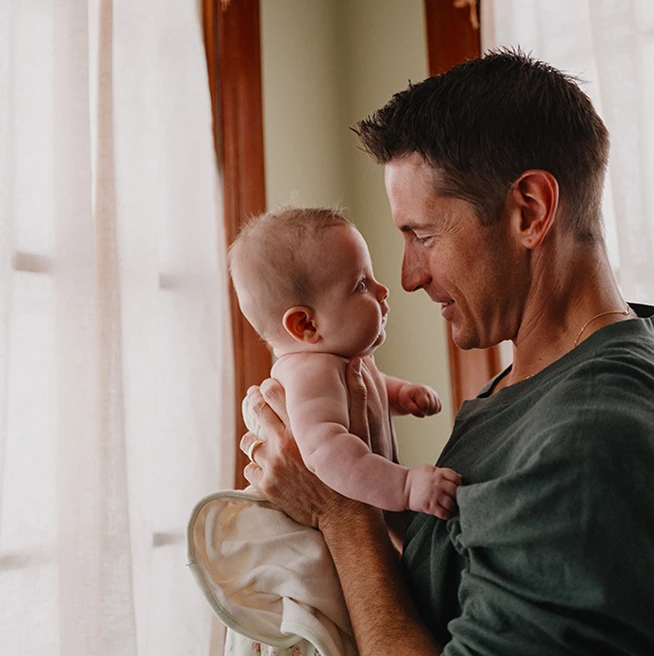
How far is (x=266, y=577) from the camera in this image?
1.21 metres

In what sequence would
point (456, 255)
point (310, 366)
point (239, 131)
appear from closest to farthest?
1. point (456, 255)
2. point (310, 366)
3. point (239, 131)

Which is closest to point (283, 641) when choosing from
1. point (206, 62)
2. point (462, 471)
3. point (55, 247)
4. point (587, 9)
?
point (462, 471)

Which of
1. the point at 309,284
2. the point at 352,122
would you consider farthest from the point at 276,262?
the point at 352,122

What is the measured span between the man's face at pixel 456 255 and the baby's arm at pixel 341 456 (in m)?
0.20

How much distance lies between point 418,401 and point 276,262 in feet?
1.26

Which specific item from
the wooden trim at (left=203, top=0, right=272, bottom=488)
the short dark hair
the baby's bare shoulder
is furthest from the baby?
the wooden trim at (left=203, top=0, right=272, bottom=488)

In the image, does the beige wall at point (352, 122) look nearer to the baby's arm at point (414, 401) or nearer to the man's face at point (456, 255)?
the baby's arm at point (414, 401)

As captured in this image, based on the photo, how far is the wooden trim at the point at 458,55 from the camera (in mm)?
2328

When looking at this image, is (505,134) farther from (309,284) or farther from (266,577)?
(266,577)

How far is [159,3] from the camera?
209 centimetres

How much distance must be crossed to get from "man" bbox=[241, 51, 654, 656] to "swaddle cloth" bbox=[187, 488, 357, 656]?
0.14 ft

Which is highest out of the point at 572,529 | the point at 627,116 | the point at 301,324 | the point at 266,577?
the point at 627,116

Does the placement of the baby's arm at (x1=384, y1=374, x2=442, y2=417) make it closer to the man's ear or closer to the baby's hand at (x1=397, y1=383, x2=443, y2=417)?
the baby's hand at (x1=397, y1=383, x2=443, y2=417)

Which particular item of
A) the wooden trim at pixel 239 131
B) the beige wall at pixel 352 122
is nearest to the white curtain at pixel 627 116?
the beige wall at pixel 352 122
